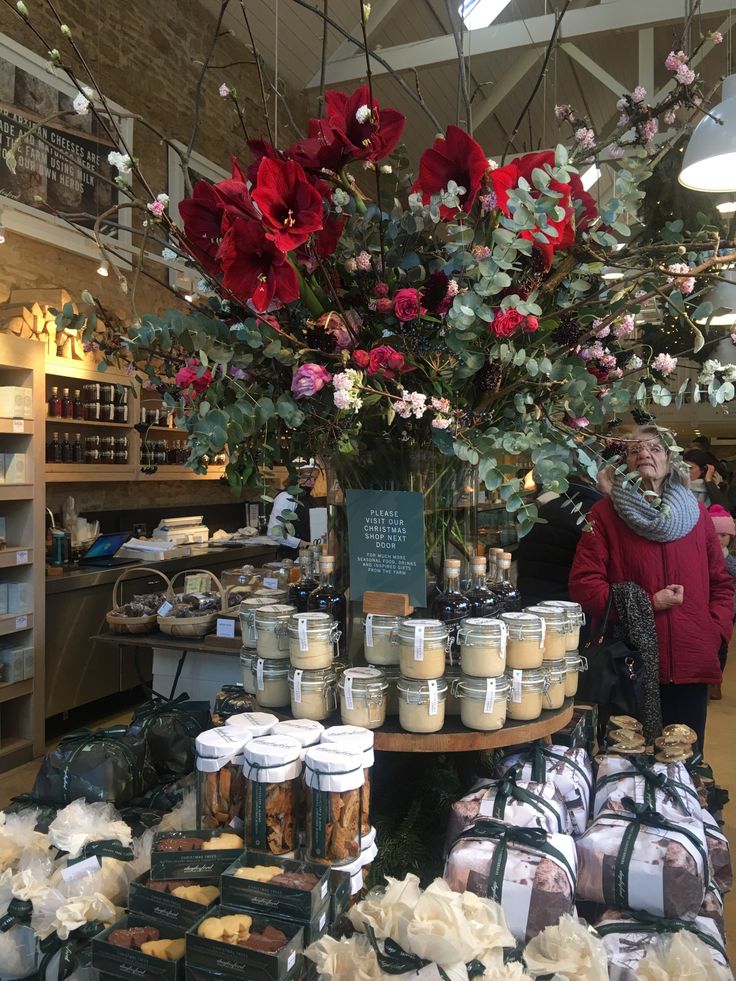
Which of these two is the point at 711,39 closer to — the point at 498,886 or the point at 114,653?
the point at 498,886

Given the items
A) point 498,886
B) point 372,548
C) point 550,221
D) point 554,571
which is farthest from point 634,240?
point 554,571

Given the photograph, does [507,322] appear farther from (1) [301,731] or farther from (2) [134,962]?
(2) [134,962]

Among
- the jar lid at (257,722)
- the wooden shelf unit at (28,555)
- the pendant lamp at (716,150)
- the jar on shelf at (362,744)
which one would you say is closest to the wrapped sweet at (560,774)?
the jar on shelf at (362,744)

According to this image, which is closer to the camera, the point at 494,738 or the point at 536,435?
the point at 536,435

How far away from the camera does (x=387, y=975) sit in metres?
→ 1.18

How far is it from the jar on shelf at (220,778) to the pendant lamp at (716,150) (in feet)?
7.30

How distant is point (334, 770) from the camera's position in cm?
131

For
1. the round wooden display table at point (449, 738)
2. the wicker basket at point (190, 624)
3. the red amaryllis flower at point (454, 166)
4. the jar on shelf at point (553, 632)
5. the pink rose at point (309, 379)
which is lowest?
the wicker basket at point (190, 624)

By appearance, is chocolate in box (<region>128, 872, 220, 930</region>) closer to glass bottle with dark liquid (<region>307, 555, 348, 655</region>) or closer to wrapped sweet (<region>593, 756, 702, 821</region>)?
glass bottle with dark liquid (<region>307, 555, 348, 655</region>)

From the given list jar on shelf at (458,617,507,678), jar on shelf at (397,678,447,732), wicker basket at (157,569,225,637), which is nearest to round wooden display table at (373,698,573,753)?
jar on shelf at (397,678,447,732)

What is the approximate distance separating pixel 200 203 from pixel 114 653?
4.22 m

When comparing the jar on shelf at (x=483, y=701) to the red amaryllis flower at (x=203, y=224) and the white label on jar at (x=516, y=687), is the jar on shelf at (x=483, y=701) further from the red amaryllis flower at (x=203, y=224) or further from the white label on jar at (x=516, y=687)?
the red amaryllis flower at (x=203, y=224)

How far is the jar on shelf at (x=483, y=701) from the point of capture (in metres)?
1.59

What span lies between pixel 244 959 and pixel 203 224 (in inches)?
46.8
